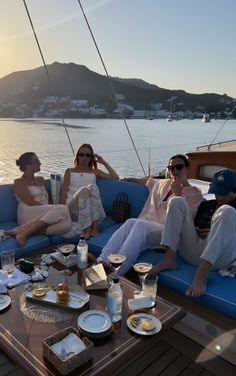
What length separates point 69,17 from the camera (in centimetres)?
362

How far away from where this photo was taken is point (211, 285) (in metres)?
1.80

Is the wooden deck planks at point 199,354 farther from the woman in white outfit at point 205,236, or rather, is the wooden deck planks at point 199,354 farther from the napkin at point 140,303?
the napkin at point 140,303

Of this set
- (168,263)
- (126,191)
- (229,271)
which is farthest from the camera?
(126,191)

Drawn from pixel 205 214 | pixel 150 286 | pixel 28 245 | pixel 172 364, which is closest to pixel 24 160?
pixel 28 245

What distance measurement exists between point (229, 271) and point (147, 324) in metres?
0.81

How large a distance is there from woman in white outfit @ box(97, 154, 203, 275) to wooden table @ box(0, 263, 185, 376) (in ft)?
2.07

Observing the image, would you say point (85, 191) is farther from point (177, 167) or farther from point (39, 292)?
point (39, 292)

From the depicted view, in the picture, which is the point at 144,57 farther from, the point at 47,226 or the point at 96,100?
the point at 96,100

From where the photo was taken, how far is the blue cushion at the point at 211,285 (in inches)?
65.9

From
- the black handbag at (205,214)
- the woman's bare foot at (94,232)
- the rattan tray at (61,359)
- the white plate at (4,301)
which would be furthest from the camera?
the woman's bare foot at (94,232)

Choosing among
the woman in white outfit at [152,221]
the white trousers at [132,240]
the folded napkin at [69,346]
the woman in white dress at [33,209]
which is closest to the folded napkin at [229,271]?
the woman in white outfit at [152,221]

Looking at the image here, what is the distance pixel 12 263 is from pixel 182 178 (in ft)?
4.73

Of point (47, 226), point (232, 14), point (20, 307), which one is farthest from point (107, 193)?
point (232, 14)

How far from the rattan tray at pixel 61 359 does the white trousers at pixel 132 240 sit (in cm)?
96
